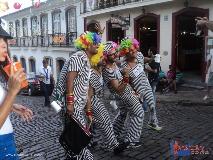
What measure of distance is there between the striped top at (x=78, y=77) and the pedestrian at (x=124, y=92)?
98cm

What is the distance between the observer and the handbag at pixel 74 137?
13.9ft

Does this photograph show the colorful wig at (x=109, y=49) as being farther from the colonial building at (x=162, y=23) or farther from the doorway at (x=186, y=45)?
the doorway at (x=186, y=45)

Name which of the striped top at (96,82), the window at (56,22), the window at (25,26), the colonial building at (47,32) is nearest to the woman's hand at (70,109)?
the striped top at (96,82)

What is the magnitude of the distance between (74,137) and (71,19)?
2037cm

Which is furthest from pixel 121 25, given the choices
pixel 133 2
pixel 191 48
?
pixel 191 48

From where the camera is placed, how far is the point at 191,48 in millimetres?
19375

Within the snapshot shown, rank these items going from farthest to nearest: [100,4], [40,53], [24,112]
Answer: [40,53]
[100,4]
[24,112]

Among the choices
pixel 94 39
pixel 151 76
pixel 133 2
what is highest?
pixel 133 2

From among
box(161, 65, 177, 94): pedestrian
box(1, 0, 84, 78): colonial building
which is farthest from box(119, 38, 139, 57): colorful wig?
box(1, 0, 84, 78): colonial building

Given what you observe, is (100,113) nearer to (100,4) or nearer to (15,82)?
(15,82)

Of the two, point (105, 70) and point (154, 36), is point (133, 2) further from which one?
point (105, 70)

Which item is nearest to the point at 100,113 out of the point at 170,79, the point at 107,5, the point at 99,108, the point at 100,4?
the point at 99,108

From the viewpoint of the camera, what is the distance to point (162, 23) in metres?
16.3

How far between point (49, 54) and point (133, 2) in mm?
11068
